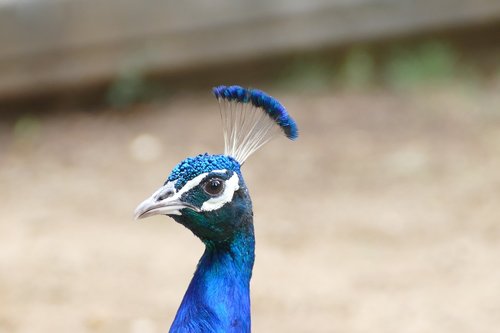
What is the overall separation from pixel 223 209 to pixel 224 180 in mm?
56

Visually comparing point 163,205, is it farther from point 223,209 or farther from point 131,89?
point 131,89

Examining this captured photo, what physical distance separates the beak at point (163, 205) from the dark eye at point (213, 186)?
0.14ft

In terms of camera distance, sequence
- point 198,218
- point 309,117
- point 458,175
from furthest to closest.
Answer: point 309,117 < point 458,175 < point 198,218

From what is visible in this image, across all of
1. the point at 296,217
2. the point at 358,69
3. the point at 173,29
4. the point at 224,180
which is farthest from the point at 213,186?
the point at 358,69

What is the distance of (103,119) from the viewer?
476cm

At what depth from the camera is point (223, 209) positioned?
178cm

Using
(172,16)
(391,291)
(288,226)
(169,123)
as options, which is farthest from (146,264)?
(172,16)

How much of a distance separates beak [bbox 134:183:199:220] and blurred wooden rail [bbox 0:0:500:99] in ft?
9.93

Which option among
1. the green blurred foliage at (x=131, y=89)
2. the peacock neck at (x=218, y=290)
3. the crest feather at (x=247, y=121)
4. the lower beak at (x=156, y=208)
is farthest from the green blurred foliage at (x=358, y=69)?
the lower beak at (x=156, y=208)

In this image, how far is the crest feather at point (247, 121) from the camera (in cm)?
191

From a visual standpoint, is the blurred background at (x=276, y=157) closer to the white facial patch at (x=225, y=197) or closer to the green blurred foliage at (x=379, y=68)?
the green blurred foliage at (x=379, y=68)

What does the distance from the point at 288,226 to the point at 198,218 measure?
6.52 ft

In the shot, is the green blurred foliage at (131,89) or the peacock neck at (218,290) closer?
the peacock neck at (218,290)

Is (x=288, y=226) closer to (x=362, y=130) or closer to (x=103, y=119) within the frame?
(x=362, y=130)
